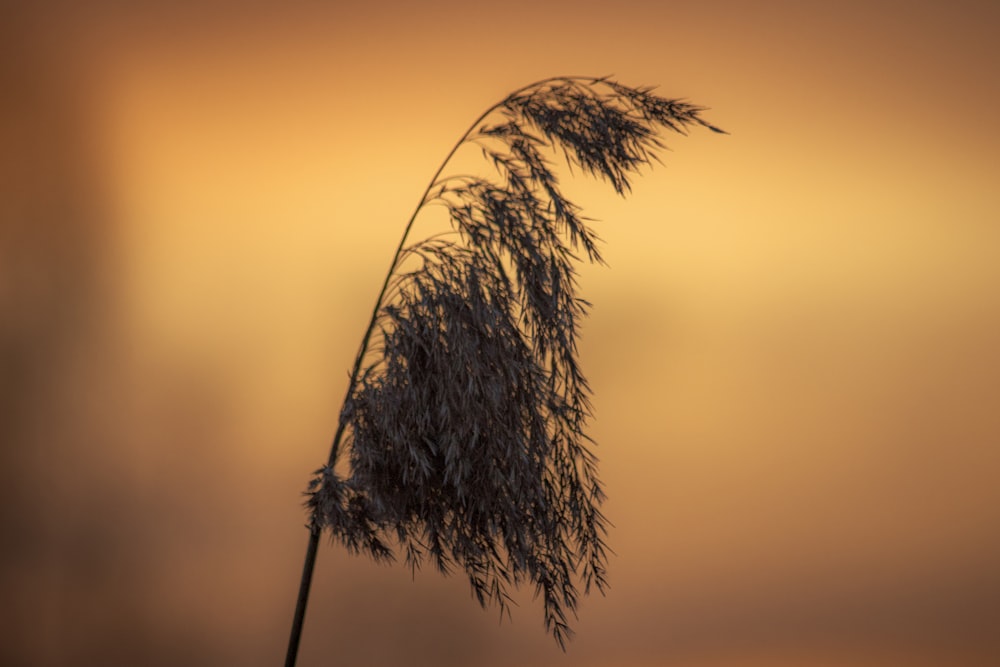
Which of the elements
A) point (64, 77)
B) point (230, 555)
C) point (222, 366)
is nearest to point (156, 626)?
point (230, 555)

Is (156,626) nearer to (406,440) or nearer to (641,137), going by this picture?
(406,440)

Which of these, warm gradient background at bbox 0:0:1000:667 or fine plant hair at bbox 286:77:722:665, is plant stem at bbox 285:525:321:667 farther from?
warm gradient background at bbox 0:0:1000:667

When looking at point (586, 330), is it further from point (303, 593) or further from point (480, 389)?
point (303, 593)

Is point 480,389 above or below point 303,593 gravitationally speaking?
above

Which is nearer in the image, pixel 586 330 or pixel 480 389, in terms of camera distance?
pixel 480 389

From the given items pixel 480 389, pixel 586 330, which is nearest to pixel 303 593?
pixel 480 389

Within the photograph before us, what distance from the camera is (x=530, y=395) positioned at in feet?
6.32

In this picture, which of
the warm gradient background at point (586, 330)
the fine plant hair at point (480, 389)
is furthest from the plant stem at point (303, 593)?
the warm gradient background at point (586, 330)

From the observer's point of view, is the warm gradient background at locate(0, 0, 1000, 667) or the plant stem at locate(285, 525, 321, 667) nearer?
the plant stem at locate(285, 525, 321, 667)

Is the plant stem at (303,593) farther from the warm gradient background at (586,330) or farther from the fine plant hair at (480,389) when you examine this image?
the warm gradient background at (586,330)

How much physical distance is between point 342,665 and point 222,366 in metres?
0.84

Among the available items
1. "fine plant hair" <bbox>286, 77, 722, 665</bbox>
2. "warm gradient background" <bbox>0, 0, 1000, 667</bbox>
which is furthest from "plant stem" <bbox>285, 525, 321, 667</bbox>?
"warm gradient background" <bbox>0, 0, 1000, 667</bbox>

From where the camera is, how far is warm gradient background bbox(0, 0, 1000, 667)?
2615 mm

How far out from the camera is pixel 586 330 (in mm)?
2779
